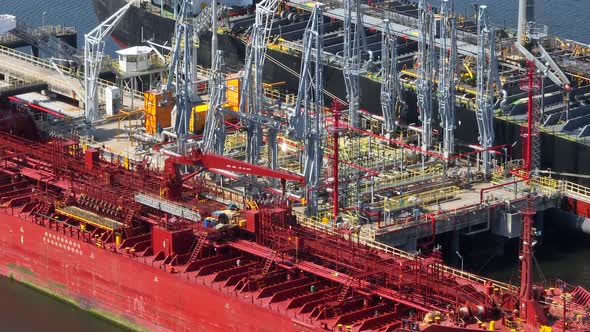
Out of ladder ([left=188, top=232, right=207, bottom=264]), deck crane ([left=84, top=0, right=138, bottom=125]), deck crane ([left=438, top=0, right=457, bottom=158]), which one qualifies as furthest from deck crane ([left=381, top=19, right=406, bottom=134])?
ladder ([left=188, top=232, right=207, bottom=264])

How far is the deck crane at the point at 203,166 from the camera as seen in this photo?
210 feet

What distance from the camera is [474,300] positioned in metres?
54.2

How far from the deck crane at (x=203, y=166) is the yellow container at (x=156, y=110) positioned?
32.0 feet

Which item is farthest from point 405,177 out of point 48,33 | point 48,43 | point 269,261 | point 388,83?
point 48,33

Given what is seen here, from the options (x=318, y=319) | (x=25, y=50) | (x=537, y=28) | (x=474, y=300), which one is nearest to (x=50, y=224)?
(x=318, y=319)

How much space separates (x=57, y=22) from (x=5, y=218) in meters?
36.2

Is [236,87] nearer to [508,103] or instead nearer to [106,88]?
[106,88]

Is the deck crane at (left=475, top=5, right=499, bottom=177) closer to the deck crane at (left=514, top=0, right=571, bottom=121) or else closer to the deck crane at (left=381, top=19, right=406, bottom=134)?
the deck crane at (left=381, top=19, right=406, bottom=134)

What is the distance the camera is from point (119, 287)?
63.2 metres

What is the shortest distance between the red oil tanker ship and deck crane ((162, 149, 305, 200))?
0.16 ft

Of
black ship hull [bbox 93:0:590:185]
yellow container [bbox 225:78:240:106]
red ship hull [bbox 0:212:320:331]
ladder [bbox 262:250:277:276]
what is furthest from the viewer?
yellow container [bbox 225:78:240:106]

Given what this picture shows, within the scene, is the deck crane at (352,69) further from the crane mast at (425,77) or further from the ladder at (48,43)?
the ladder at (48,43)

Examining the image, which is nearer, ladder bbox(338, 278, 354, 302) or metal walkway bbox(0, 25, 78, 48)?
ladder bbox(338, 278, 354, 302)

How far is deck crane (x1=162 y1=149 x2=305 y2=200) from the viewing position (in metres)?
63.9
